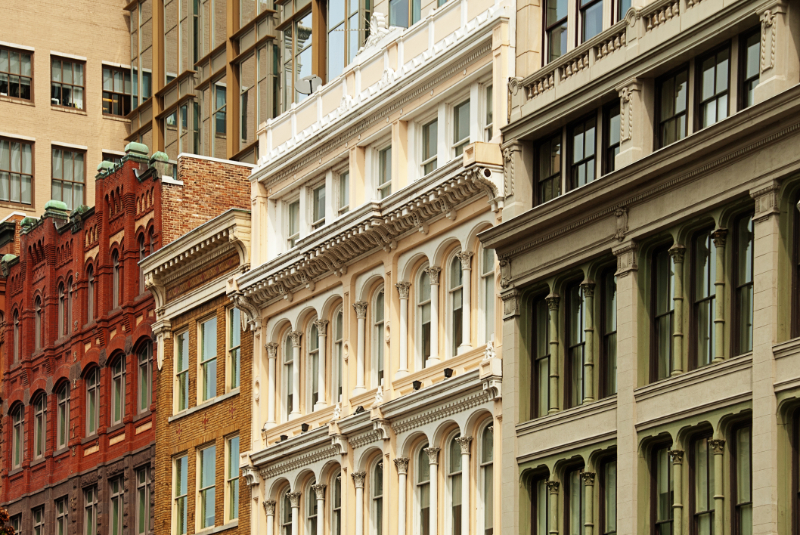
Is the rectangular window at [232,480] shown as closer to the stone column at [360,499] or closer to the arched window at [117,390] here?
the stone column at [360,499]

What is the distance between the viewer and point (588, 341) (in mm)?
39219

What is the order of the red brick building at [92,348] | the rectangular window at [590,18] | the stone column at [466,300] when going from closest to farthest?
the rectangular window at [590,18], the stone column at [466,300], the red brick building at [92,348]

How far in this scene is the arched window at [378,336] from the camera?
47406 millimetres

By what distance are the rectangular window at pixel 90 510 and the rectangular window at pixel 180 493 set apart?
646 centimetres

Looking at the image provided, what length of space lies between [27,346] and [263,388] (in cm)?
1905

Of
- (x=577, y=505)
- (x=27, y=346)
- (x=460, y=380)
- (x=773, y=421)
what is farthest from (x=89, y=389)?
(x=773, y=421)

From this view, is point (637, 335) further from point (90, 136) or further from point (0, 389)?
point (90, 136)

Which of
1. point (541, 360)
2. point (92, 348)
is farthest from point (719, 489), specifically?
point (92, 348)

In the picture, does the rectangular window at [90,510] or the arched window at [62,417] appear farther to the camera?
the arched window at [62,417]

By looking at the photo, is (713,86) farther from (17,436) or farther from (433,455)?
(17,436)

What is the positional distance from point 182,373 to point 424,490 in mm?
14647

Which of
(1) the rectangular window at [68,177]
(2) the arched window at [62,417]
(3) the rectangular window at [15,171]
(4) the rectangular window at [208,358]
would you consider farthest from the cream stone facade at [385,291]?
(1) the rectangular window at [68,177]

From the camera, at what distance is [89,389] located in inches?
2537

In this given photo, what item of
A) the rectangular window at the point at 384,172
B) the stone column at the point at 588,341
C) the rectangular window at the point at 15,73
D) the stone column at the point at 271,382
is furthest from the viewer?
the rectangular window at the point at 15,73
